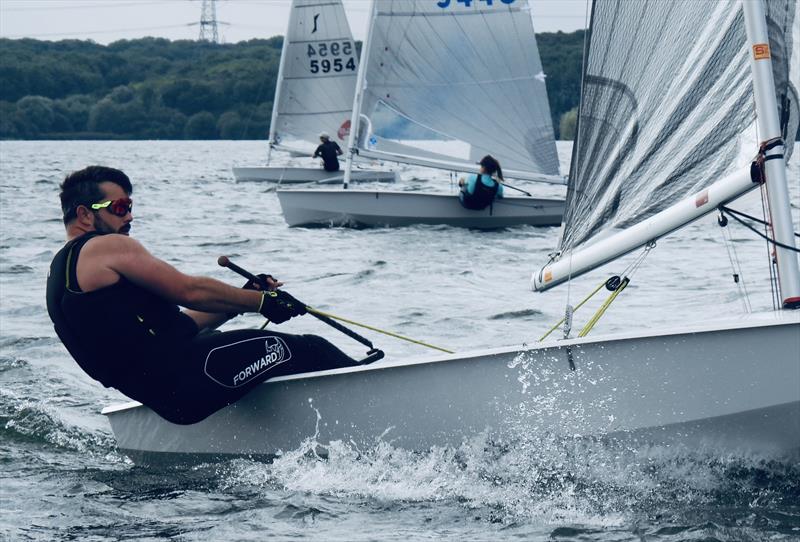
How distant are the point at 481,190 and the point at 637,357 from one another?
1069 cm

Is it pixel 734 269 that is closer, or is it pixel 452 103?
pixel 734 269

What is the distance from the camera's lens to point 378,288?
10070 mm

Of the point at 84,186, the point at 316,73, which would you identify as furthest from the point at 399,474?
the point at 316,73

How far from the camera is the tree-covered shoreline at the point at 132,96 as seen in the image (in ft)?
280

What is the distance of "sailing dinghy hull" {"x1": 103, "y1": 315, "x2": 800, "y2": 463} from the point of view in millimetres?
3840

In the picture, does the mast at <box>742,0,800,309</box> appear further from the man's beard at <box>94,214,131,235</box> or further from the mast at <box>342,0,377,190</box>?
the mast at <box>342,0,377,190</box>

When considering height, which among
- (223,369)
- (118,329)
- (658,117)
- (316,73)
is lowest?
(223,369)

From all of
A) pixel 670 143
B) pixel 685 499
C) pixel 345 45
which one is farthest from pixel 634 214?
pixel 345 45

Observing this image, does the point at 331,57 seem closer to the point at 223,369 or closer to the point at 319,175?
the point at 319,175

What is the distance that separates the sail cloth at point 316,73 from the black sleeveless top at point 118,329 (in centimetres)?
1930

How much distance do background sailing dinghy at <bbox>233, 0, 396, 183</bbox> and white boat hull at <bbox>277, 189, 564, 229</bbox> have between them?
7.74 metres

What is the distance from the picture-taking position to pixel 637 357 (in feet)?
13.0

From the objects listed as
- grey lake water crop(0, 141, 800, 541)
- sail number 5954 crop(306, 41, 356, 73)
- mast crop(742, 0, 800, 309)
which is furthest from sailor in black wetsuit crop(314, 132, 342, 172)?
mast crop(742, 0, 800, 309)

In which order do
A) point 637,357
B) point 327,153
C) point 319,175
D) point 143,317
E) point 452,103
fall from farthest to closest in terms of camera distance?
point 319,175 → point 327,153 → point 452,103 → point 143,317 → point 637,357
